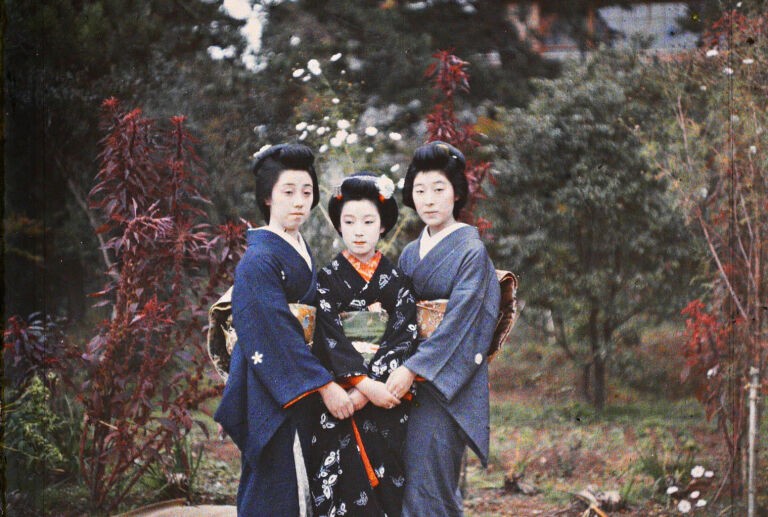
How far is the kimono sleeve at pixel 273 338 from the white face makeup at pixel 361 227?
297 mm

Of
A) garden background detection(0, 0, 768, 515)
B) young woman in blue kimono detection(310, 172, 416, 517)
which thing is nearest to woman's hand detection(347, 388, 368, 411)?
young woman in blue kimono detection(310, 172, 416, 517)

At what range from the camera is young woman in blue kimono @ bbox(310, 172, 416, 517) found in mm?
2795

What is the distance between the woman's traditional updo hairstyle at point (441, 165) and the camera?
3023mm

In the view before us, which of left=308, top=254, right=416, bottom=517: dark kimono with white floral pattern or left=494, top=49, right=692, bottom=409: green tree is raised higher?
left=494, top=49, right=692, bottom=409: green tree

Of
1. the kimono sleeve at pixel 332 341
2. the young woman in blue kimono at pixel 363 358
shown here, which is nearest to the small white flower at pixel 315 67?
the young woman in blue kimono at pixel 363 358

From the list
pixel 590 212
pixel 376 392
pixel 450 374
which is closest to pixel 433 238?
pixel 450 374

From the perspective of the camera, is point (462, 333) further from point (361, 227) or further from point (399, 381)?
point (361, 227)

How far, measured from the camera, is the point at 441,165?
303cm

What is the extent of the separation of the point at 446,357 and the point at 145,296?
1.84 m

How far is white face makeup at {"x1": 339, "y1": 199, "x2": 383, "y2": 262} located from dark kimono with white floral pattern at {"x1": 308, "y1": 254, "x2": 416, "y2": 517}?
0.26 feet

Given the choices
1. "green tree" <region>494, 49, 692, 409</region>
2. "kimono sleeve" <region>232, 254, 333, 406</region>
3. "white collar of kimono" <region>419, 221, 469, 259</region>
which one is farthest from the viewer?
"green tree" <region>494, 49, 692, 409</region>

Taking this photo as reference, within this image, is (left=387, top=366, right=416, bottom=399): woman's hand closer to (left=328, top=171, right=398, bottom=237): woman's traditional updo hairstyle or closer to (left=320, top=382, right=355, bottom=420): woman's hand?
(left=320, top=382, right=355, bottom=420): woman's hand

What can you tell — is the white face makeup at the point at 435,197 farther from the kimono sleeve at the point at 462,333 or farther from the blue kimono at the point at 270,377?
the blue kimono at the point at 270,377

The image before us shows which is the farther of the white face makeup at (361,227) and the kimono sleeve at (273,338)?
the white face makeup at (361,227)
